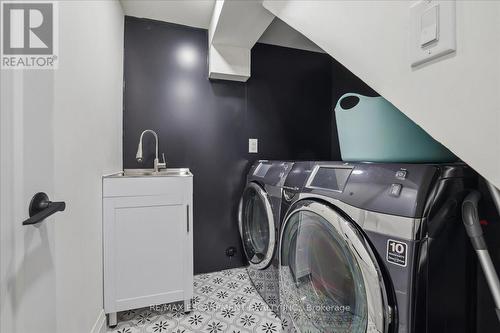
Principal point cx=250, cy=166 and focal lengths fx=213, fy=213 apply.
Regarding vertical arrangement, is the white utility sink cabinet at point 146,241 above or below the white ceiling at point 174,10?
below

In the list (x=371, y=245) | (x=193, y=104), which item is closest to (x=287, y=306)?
(x=371, y=245)

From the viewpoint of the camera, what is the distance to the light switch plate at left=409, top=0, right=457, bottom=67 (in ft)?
1.43

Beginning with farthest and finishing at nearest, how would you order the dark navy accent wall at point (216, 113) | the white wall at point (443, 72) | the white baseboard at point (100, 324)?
the dark navy accent wall at point (216, 113)
the white baseboard at point (100, 324)
the white wall at point (443, 72)

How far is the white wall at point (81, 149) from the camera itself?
0.74 metres

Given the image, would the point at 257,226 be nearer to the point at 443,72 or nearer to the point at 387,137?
the point at 387,137

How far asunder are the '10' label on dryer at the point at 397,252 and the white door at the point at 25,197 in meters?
0.93

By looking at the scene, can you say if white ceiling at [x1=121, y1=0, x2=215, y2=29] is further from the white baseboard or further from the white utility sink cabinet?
the white baseboard

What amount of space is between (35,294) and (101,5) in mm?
1367

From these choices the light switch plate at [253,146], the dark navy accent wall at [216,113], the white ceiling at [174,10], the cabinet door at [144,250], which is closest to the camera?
the cabinet door at [144,250]

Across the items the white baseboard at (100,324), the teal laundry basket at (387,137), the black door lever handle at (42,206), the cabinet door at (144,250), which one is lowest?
the white baseboard at (100,324)

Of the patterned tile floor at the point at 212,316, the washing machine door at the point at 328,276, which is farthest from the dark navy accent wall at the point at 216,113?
the washing machine door at the point at 328,276

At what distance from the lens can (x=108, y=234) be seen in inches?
47.3

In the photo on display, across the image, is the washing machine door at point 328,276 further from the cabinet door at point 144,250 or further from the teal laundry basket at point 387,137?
the cabinet door at point 144,250

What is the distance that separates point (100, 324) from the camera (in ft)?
3.67
